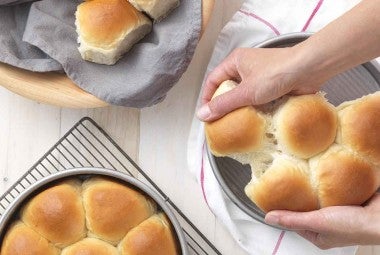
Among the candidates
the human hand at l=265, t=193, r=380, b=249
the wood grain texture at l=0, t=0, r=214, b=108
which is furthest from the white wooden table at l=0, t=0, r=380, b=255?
the human hand at l=265, t=193, r=380, b=249

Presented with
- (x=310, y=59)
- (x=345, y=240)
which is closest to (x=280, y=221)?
(x=345, y=240)

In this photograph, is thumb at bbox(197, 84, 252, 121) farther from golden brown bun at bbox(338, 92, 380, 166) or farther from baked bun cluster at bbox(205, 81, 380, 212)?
golden brown bun at bbox(338, 92, 380, 166)

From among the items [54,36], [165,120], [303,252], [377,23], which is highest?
[377,23]

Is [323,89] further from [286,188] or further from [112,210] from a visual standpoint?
[112,210]

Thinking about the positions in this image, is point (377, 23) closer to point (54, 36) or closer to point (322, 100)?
point (322, 100)

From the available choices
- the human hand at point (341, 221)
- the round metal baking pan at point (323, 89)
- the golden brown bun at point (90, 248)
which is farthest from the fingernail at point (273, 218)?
the golden brown bun at point (90, 248)

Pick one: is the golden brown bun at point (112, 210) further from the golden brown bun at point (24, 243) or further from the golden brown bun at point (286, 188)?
the golden brown bun at point (286, 188)
